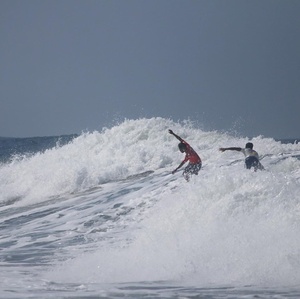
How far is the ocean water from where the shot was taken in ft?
26.2

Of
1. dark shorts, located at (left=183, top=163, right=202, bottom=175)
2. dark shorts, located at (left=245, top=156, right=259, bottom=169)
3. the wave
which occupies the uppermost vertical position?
the wave

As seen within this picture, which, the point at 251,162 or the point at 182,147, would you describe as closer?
the point at 251,162

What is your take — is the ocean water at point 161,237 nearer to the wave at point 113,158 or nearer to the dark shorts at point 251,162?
the wave at point 113,158

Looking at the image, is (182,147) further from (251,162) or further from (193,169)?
(251,162)

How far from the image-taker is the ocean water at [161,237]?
26.2 ft

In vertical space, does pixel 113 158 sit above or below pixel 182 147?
above

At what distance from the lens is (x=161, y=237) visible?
10.5 m

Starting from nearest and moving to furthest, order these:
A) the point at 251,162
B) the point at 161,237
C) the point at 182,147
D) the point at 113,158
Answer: the point at 161,237 < the point at 251,162 < the point at 182,147 < the point at 113,158

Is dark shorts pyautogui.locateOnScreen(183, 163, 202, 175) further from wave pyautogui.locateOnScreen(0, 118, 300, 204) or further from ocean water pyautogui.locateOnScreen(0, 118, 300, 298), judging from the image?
wave pyautogui.locateOnScreen(0, 118, 300, 204)

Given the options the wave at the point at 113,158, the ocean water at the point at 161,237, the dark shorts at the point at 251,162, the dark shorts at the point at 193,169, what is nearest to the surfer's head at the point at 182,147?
the dark shorts at the point at 193,169

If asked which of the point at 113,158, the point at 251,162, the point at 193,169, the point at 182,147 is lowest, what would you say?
the point at 251,162

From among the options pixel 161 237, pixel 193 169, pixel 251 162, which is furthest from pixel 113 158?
pixel 161 237

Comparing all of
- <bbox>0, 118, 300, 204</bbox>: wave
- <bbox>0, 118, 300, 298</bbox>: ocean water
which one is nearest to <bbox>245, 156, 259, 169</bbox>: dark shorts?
<bbox>0, 118, 300, 298</bbox>: ocean water

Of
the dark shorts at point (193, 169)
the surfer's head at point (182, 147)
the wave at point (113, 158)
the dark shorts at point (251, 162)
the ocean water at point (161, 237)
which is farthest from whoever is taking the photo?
the wave at point (113, 158)
